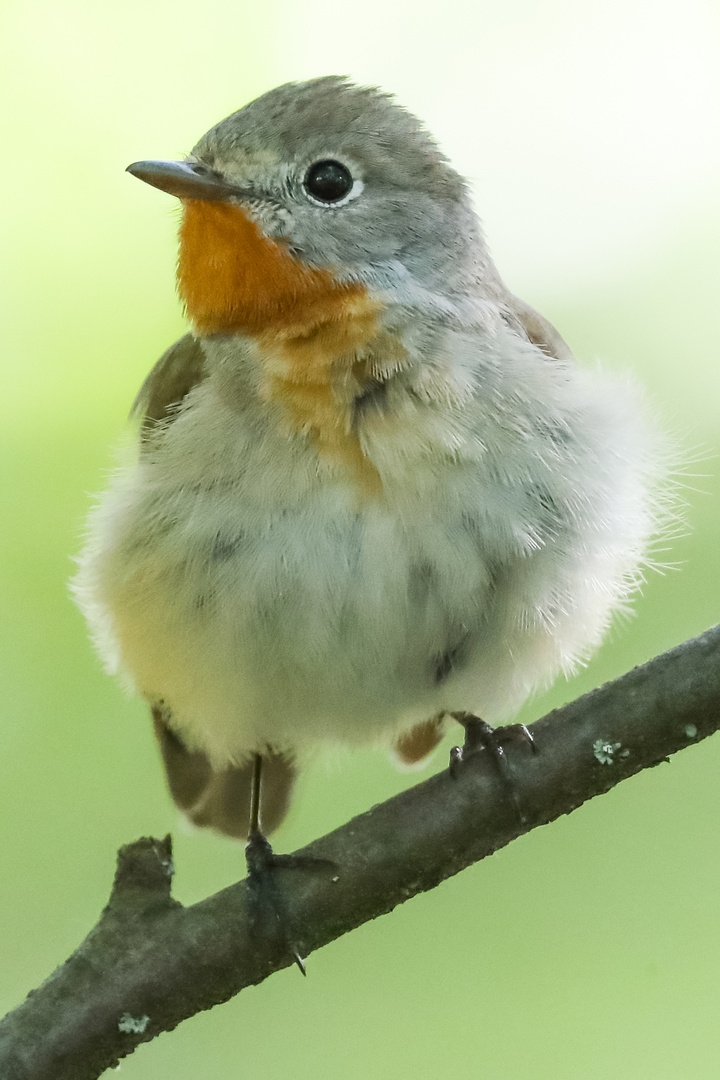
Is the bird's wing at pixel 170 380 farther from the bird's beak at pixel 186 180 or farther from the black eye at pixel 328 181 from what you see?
the black eye at pixel 328 181

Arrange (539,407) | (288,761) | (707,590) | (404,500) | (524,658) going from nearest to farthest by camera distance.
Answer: (404,500) < (539,407) < (524,658) < (288,761) < (707,590)

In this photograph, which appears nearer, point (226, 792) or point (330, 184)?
point (330, 184)

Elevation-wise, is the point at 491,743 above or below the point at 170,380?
below

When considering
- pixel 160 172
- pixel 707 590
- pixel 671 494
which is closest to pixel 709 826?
pixel 707 590

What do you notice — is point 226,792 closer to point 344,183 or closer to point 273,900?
point 273,900

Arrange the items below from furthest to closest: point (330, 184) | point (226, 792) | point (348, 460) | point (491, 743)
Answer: point (226, 792) → point (330, 184) → point (491, 743) → point (348, 460)

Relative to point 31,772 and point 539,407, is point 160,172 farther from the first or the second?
point 31,772

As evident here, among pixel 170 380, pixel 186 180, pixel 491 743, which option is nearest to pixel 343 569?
pixel 491 743
